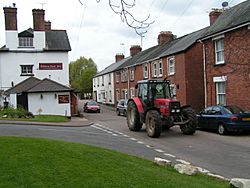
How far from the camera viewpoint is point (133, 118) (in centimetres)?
2039

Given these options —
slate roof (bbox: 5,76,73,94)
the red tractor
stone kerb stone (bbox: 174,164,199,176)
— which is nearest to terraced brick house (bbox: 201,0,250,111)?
the red tractor

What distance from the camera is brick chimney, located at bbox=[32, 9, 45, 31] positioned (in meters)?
40.1

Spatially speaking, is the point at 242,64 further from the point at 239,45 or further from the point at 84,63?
the point at 84,63

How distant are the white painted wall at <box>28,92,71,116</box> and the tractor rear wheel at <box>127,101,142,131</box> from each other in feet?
48.5

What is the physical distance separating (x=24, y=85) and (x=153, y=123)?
23.9 m

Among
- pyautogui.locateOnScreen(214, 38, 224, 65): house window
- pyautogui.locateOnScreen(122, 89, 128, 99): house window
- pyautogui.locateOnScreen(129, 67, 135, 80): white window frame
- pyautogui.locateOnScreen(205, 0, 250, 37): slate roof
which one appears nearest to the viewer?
pyautogui.locateOnScreen(205, 0, 250, 37): slate roof

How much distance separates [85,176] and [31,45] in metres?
36.7

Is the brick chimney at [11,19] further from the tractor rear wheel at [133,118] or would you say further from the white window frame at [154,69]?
the tractor rear wheel at [133,118]

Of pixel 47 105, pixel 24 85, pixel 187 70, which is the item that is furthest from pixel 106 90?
pixel 187 70

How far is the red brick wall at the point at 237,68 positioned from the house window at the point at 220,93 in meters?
0.72

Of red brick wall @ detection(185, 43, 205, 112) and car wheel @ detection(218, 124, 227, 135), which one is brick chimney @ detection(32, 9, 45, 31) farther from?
car wheel @ detection(218, 124, 227, 135)

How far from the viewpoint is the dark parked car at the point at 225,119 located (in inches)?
690

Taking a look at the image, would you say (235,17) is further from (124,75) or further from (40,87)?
(124,75)

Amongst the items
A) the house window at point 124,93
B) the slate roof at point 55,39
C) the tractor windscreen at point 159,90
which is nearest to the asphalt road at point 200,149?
the tractor windscreen at point 159,90
